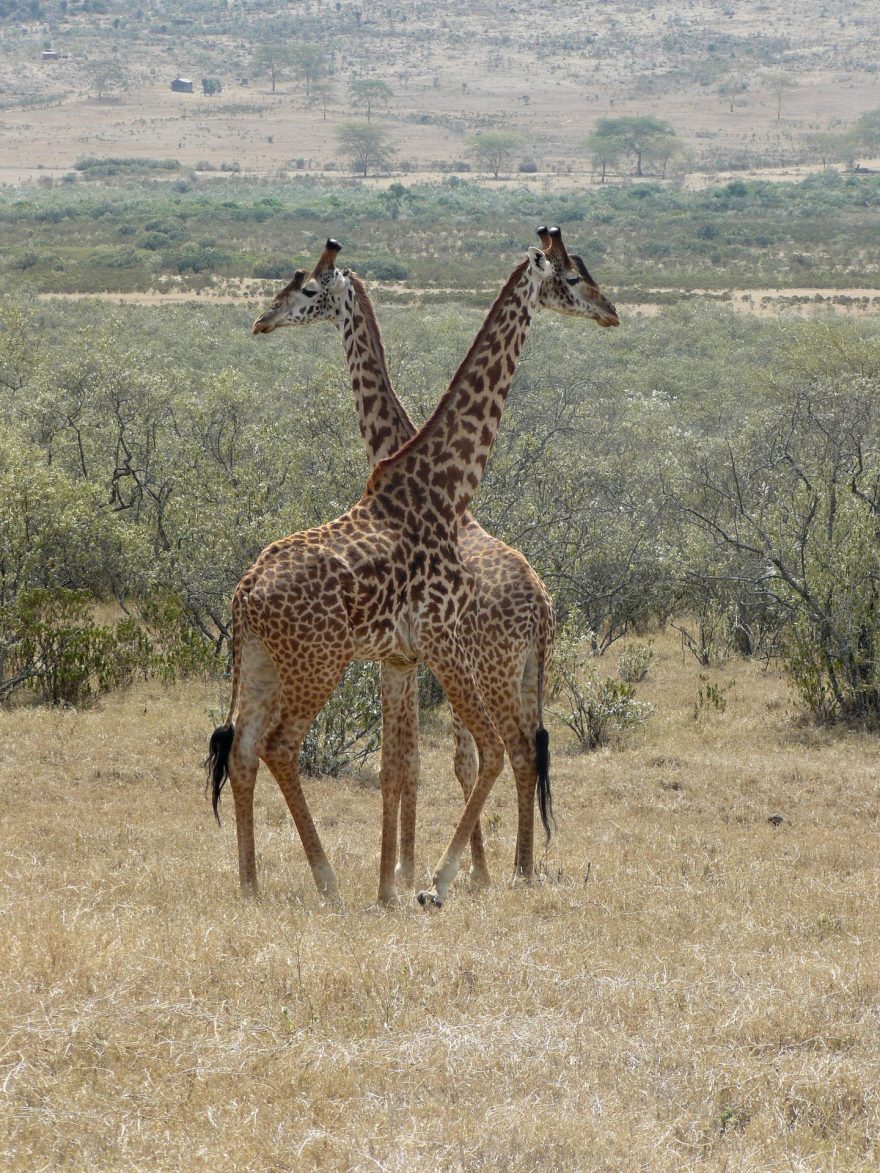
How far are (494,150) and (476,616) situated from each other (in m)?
104

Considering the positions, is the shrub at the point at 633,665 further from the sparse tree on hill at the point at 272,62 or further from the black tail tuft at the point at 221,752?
the sparse tree on hill at the point at 272,62

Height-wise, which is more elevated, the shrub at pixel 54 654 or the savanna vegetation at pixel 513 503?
the savanna vegetation at pixel 513 503

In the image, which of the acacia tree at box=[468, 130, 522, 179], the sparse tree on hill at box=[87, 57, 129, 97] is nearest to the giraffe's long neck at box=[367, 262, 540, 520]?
the acacia tree at box=[468, 130, 522, 179]

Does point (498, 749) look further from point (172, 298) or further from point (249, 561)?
point (172, 298)

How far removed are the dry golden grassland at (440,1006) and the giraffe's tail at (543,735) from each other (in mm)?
444

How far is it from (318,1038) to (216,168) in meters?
104

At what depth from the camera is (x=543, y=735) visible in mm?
6680

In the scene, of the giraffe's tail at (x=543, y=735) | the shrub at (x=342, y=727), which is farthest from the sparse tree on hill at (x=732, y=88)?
the giraffe's tail at (x=543, y=735)

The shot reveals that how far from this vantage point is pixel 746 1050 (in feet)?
15.0

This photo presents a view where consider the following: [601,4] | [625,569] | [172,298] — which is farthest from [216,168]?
[625,569]

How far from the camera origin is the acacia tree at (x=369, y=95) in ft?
398

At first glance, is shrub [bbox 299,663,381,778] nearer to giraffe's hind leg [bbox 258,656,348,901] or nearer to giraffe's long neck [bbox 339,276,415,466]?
giraffe's long neck [bbox 339,276,415,466]

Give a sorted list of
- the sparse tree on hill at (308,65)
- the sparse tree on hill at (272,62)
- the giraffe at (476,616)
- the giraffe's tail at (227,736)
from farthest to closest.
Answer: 1. the sparse tree on hill at (272,62)
2. the sparse tree on hill at (308,65)
3. the giraffe at (476,616)
4. the giraffe's tail at (227,736)

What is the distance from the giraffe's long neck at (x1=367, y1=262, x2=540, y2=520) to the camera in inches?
253
